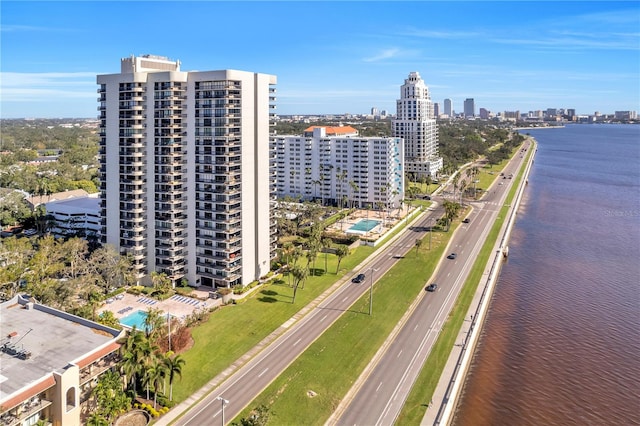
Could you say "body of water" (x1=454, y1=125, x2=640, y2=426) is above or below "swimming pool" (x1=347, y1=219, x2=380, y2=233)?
below

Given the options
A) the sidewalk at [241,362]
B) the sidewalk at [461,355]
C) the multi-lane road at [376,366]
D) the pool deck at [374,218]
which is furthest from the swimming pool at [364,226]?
the sidewalk at [461,355]

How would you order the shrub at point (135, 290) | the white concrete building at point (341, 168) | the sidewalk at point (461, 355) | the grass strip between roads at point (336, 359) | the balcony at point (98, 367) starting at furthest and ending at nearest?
the white concrete building at point (341, 168) → the shrub at point (135, 290) → the grass strip between roads at point (336, 359) → the sidewalk at point (461, 355) → the balcony at point (98, 367)

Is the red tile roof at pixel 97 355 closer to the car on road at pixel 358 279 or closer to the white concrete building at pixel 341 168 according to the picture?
the car on road at pixel 358 279

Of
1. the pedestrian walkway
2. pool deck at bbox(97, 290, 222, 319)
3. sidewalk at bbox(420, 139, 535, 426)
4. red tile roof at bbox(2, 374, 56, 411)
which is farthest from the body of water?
the pedestrian walkway

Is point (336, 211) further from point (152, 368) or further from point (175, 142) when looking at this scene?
point (152, 368)

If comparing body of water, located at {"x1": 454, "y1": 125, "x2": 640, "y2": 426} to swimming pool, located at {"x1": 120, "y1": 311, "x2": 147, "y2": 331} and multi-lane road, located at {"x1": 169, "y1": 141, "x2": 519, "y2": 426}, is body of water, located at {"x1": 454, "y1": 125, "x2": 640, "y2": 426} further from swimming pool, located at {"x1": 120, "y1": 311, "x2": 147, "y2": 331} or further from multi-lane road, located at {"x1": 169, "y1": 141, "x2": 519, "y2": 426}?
swimming pool, located at {"x1": 120, "y1": 311, "x2": 147, "y2": 331}

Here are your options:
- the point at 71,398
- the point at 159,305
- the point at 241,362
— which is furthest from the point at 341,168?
the point at 71,398

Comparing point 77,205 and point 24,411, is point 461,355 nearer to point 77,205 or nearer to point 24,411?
point 24,411
